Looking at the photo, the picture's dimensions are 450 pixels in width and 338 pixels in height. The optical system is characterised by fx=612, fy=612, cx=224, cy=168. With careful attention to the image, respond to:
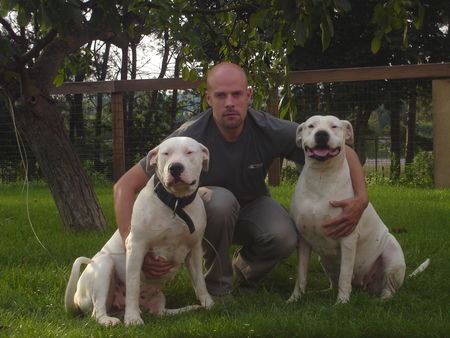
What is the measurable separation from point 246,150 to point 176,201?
33.9 inches

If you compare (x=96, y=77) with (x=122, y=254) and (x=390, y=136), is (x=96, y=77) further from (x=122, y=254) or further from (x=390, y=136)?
(x=122, y=254)

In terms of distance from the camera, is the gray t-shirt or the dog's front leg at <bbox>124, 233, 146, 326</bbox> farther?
the gray t-shirt

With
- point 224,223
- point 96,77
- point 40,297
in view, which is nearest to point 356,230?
point 224,223

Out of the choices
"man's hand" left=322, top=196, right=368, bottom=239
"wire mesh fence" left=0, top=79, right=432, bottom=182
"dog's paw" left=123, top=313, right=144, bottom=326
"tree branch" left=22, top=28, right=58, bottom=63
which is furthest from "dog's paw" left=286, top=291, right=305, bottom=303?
"wire mesh fence" left=0, top=79, right=432, bottom=182

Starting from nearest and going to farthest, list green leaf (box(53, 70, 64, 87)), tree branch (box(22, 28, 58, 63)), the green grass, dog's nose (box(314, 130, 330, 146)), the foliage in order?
1. the green grass
2. dog's nose (box(314, 130, 330, 146))
3. tree branch (box(22, 28, 58, 63))
4. green leaf (box(53, 70, 64, 87))
5. the foliage

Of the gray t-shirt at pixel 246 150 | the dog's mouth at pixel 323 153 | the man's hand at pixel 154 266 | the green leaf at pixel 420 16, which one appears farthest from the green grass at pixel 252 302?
the green leaf at pixel 420 16

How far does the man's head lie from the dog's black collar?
0.72 m

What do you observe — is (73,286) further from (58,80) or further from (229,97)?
(58,80)

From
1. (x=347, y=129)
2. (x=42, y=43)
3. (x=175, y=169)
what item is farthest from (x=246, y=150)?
(x=42, y=43)

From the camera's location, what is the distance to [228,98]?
3.67 m

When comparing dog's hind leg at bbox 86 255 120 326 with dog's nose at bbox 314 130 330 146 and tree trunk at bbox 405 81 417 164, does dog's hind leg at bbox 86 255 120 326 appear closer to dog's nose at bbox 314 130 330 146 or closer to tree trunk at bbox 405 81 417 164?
dog's nose at bbox 314 130 330 146

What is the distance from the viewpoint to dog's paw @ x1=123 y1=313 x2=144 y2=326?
9.84 feet

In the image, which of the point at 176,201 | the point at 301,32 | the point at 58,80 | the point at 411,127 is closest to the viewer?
the point at 301,32

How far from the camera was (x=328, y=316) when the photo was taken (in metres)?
2.98
